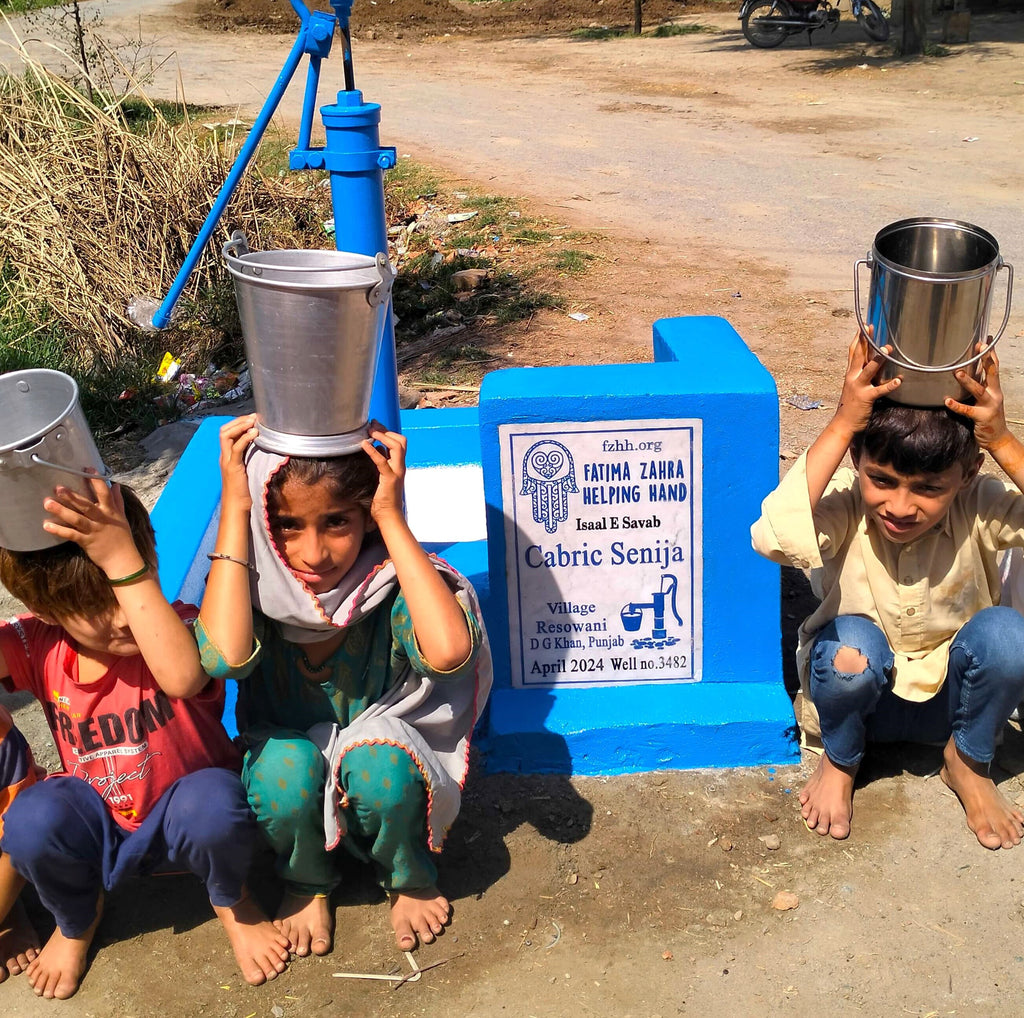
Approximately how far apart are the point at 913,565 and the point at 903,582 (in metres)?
0.04

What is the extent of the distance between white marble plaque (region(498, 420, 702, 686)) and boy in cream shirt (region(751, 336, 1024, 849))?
28 centimetres

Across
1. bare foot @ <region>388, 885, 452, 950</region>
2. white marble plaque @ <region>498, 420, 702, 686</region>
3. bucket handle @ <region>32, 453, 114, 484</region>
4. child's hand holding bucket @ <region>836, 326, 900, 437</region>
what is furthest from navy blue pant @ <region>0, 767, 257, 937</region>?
child's hand holding bucket @ <region>836, 326, 900, 437</region>

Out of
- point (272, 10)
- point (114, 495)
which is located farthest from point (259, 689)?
point (272, 10)

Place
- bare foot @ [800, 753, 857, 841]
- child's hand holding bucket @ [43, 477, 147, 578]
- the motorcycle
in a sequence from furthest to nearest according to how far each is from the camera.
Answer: the motorcycle
bare foot @ [800, 753, 857, 841]
child's hand holding bucket @ [43, 477, 147, 578]

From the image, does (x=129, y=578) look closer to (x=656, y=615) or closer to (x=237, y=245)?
(x=237, y=245)

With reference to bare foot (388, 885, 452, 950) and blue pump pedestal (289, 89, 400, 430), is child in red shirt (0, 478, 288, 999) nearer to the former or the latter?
bare foot (388, 885, 452, 950)

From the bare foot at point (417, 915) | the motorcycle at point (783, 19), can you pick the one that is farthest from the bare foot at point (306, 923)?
the motorcycle at point (783, 19)

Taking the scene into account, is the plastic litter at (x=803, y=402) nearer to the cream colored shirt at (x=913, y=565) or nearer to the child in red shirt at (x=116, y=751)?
the cream colored shirt at (x=913, y=565)

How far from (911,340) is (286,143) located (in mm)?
8938

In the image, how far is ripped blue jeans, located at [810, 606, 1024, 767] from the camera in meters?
2.34

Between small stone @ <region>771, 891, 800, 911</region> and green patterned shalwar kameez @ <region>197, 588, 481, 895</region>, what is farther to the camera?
small stone @ <region>771, 891, 800, 911</region>

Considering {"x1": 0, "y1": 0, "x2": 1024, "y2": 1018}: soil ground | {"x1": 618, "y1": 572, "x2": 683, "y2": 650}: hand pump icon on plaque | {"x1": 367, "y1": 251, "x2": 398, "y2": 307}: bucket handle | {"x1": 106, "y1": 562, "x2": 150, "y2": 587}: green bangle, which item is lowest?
{"x1": 0, "y1": 0, "x2": 1024, "y2": 1018}: soil ground

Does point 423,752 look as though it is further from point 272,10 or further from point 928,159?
point 272,10

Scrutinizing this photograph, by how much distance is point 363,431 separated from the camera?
2.10m
